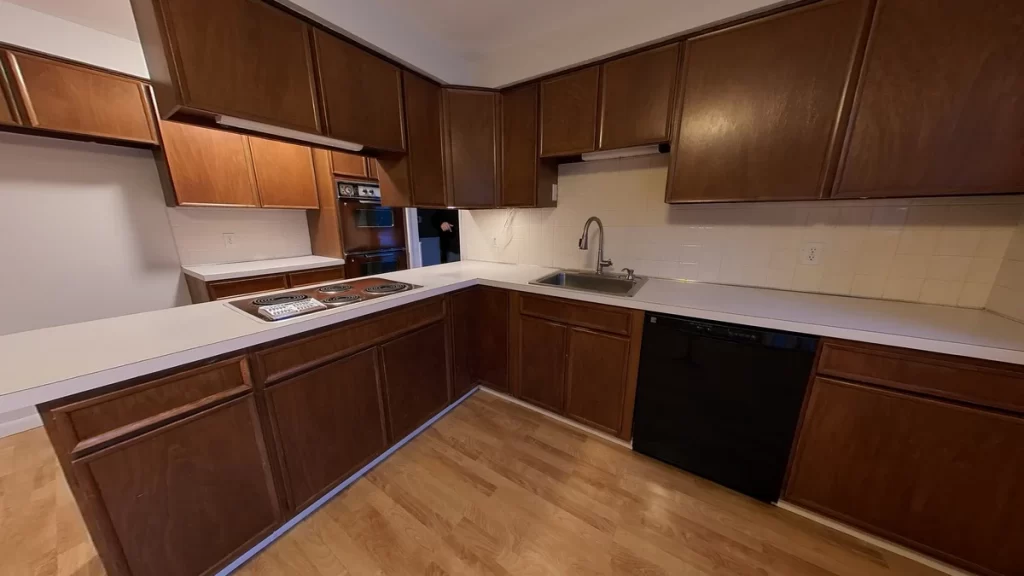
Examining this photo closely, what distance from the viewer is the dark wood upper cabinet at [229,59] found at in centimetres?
Result: 110

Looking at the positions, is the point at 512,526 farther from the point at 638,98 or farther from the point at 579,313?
the point at 638,98

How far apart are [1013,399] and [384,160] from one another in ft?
10.1

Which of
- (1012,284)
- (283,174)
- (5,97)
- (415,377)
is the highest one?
(5,97)

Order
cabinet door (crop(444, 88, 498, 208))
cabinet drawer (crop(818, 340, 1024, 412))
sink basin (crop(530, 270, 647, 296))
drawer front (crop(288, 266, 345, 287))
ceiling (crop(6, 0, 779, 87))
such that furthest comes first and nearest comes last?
drawer front (crop(288, 266, 345, 287)) → cabinet door (crop(444, 88, 498, 208)) → sink basin (crop(530, 270, 647, 296)) → ceiling (crop(6, 0, 779, 87)) → cabinet drawer (crop(818, 340, 1024, 412))

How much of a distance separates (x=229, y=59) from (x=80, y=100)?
1723mm

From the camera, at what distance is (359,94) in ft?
5.56

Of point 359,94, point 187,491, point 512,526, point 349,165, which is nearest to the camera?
point 187,491

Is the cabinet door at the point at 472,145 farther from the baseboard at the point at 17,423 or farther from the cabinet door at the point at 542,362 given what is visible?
the baseboard at the point at 17,423

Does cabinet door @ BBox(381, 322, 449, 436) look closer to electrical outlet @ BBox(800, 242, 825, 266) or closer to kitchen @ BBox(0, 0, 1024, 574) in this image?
kitchen @ BBox(0, 0, 1024, 574)

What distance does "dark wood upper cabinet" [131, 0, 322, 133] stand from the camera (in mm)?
1104

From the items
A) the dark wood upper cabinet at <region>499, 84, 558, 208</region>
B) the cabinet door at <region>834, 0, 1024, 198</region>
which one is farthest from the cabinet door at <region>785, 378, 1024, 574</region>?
the dark wood upper cabinet at <region>499, 84, 558, 208</region>

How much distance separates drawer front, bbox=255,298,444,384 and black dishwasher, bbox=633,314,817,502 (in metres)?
1.30

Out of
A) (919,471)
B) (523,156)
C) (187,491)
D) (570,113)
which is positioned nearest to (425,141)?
(523,156)

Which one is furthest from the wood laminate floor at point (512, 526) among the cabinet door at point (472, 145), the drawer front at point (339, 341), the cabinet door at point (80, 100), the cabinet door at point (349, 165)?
the cabinet door at point (349, 165)
